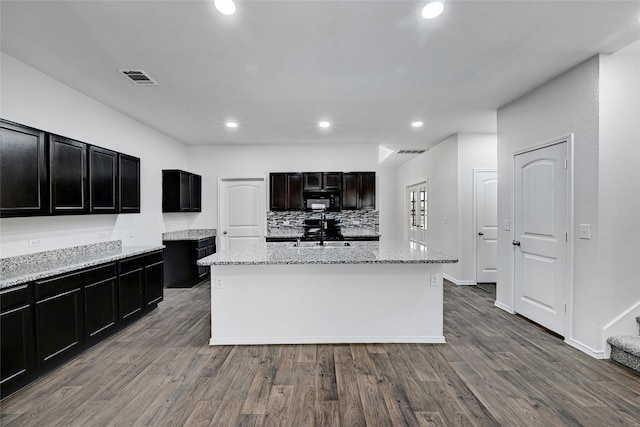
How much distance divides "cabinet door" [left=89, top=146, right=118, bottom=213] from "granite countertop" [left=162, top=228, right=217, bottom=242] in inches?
67.4

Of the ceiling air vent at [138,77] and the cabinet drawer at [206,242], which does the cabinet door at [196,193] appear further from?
the ceiling air vent at [138,77]

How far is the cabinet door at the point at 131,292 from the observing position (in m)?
3.29

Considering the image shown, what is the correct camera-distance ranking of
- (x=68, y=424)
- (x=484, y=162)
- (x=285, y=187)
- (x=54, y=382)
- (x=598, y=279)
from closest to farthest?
(x=68, y=424) → (x=54, y=382) → (x=598, y=279) → (x=484, y=162) → (x=285, y=187)

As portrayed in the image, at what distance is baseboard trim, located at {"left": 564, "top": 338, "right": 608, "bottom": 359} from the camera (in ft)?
8.72

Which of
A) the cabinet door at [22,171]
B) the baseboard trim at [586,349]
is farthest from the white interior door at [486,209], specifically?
the cabinet door at [22,171]

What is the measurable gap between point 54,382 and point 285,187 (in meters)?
4.23

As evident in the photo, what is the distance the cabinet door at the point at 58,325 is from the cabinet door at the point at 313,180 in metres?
3.92

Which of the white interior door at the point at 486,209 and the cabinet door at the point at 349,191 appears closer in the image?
the white interior door at the point at 486,209

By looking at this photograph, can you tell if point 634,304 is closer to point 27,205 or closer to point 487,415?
point 487,415

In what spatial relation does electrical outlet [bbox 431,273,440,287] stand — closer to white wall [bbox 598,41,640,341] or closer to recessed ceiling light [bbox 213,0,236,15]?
white wall [bbox 598,41,640,341]

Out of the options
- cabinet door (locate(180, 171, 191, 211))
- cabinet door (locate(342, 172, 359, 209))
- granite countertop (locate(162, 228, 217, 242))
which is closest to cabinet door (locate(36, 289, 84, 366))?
granite countertop (locate(162, 228, 217, 242))

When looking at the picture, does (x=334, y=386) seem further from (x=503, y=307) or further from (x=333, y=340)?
(x=503, y=307)

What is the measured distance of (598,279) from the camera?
2.69 m

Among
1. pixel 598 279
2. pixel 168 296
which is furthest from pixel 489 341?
pixel 168 296
